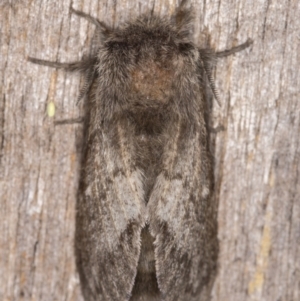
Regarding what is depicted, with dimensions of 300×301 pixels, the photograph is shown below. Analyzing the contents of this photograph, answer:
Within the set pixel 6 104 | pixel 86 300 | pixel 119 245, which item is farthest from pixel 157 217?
pixel 6 104

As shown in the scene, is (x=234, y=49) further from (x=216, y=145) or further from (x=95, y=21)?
(x=95, y=21)

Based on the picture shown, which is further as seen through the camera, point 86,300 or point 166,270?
point 86,300

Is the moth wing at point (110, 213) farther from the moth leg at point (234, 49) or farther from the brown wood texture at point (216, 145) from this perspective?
the moth leg at point (234, 49)

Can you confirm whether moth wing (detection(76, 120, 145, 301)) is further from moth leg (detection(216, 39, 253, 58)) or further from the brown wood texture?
moth leg (detection(216, 39, 253, 58))

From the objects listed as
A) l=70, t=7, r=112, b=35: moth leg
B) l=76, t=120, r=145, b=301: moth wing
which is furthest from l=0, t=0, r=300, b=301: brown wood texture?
l=76, t=120, r=145, b=301: moth wing

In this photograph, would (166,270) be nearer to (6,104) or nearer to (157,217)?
(157,217)
